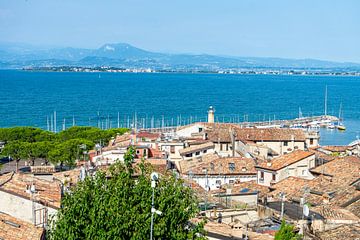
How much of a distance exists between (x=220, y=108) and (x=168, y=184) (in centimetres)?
13827

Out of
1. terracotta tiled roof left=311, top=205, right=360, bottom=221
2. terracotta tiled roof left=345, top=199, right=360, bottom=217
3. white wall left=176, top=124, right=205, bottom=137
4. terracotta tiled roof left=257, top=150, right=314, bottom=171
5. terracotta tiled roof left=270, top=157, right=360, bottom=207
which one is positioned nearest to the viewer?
terracotta tiled roof left=311, top=205, right=360, bottom=221

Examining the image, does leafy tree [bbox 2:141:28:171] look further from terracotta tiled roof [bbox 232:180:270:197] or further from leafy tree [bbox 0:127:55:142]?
terracotta tiled roof [bbox 232:180:270:197]

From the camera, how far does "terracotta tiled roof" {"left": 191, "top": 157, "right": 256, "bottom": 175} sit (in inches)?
1347

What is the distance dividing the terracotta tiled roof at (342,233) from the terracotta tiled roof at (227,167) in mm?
15933

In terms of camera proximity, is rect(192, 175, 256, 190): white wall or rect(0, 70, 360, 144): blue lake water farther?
rect(0, 70, 360, 144): blue lake water

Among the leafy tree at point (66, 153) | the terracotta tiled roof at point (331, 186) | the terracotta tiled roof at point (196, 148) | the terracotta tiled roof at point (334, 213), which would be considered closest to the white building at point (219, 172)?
the terracotta tiled roof at point (196, 148)

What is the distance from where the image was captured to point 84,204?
537 inches

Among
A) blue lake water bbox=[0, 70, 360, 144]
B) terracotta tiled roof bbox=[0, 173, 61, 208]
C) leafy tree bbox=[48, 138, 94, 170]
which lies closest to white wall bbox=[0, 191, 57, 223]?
terracotta tiled roof bbox=[0, 173, 61, 208]

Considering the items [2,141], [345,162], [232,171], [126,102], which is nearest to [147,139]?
[232,171]

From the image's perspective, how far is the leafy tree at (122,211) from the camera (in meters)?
13.0

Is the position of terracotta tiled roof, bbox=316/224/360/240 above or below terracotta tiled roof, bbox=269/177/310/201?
above

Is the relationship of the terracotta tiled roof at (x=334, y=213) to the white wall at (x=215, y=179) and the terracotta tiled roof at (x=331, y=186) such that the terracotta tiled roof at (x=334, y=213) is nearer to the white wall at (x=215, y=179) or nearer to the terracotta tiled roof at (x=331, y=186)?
the terracotta tiled roof at (x=331, y=186)

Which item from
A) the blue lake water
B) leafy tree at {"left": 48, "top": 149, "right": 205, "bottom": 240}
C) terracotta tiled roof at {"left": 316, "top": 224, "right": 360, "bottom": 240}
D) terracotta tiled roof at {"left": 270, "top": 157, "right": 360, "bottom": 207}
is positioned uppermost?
leafy tree at {"left": 48, "top": 149, "right": 205, "bottom": 240}

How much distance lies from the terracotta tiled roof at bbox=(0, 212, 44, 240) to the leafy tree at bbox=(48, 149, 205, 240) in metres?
0.73
